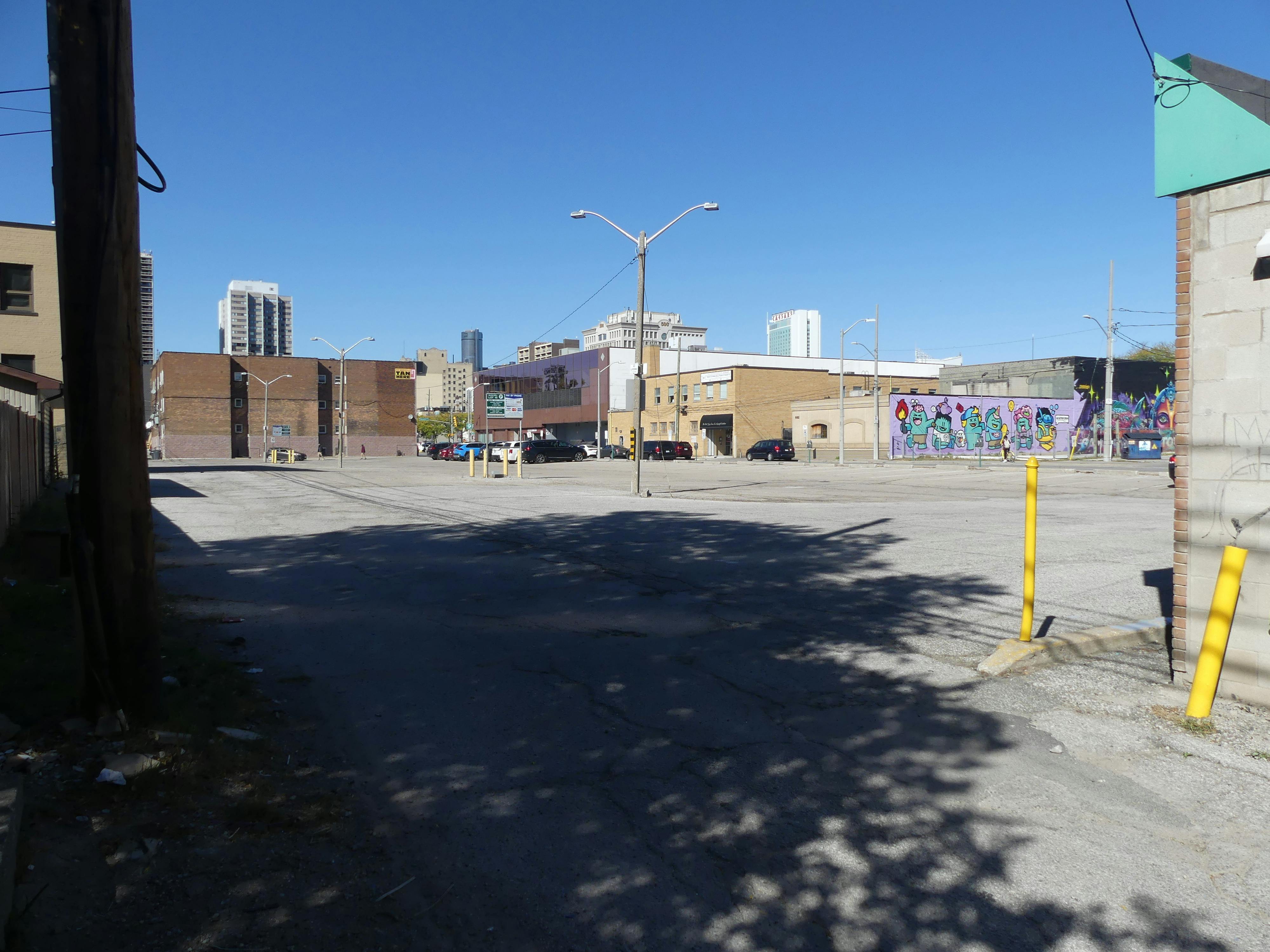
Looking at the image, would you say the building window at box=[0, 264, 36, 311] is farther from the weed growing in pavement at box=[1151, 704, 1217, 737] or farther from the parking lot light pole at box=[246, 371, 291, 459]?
the parking lot light pole at box=[246, 371, 291, 459]

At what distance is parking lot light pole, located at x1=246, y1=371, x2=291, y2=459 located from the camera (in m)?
86.6

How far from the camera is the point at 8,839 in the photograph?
3.26 m

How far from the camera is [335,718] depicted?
18.0 ft

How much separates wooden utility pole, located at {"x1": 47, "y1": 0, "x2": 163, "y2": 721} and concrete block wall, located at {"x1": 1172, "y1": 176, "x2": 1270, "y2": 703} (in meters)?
6.06

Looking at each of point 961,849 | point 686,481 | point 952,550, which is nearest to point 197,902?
point 961,849

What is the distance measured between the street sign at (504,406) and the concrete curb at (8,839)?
82.1 meters

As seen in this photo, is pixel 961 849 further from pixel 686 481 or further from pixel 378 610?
pixel 686 481

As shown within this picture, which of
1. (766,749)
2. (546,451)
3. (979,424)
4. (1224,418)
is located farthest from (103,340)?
(979,424)

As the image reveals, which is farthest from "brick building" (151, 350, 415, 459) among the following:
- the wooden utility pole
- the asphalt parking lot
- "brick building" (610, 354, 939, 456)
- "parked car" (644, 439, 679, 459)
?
the wooden utility pole

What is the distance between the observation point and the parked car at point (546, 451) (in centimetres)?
6488

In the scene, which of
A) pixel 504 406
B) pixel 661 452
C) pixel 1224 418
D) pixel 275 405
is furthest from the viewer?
pixel 275 405

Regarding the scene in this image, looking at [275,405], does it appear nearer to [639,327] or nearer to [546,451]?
[546,451]

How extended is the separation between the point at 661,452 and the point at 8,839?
68946 millimetres

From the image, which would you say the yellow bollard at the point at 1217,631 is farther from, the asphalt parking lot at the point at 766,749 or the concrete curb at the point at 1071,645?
the concrete curb at the point at 1071,645
